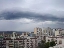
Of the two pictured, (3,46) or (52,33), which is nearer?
(3,46)

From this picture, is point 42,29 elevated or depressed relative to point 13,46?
elevated

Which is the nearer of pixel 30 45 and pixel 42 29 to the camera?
pixel 30 45

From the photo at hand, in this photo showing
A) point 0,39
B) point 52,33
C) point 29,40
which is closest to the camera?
point 0,39

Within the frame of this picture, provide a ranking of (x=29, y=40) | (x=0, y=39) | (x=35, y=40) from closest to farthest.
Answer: (x=0, y=39) → (x=29, y=40) → (x=35, y=40)

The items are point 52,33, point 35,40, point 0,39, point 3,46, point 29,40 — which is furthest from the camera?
point 52,33

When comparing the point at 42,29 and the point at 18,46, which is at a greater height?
the point at 42,29

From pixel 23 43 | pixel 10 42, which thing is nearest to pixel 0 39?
pixel 10 42

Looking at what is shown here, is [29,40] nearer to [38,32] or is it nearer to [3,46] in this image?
[3,46]

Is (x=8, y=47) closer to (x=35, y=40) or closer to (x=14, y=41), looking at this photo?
(x=14, y=41)

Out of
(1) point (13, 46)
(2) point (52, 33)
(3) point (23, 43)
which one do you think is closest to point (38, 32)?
(2) point (52, 33)

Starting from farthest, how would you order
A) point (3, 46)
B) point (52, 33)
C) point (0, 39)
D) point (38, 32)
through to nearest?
1. point (52, 33)
2. point (38, 32)
3. point (0, 39)
4. point (3, 46)
